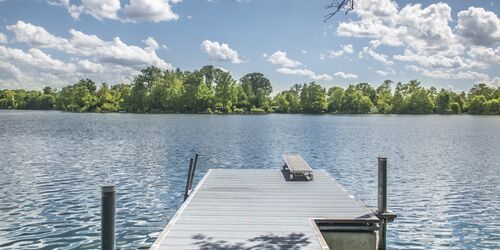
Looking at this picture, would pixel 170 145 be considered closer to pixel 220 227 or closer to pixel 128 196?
pixel 128 196

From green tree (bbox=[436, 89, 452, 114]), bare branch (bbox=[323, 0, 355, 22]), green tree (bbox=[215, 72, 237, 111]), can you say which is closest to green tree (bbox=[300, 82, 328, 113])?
green tree (bbox=[215, 72, 237, 111])

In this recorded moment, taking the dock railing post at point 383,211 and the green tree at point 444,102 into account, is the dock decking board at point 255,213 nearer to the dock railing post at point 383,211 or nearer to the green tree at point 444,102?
the dock railing post at point 383,211

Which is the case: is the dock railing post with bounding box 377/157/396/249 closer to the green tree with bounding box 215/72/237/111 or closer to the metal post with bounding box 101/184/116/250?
the metal post with bounding box 101/184/116/250

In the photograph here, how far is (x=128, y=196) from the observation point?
680 inches

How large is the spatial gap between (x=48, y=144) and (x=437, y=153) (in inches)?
1266

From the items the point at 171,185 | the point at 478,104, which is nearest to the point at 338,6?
the point at 171,185

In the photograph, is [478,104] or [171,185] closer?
[171,185]

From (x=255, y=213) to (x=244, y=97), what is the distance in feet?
482

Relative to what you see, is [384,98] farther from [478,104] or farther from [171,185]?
[171,185]

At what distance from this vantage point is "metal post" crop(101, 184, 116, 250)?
581 centimetres

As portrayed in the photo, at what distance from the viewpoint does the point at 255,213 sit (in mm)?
9875

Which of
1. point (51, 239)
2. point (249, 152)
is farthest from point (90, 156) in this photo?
point (51, 239)

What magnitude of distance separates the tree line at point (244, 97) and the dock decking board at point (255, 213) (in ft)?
428

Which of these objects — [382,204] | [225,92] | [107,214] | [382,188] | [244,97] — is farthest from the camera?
[244,97]
